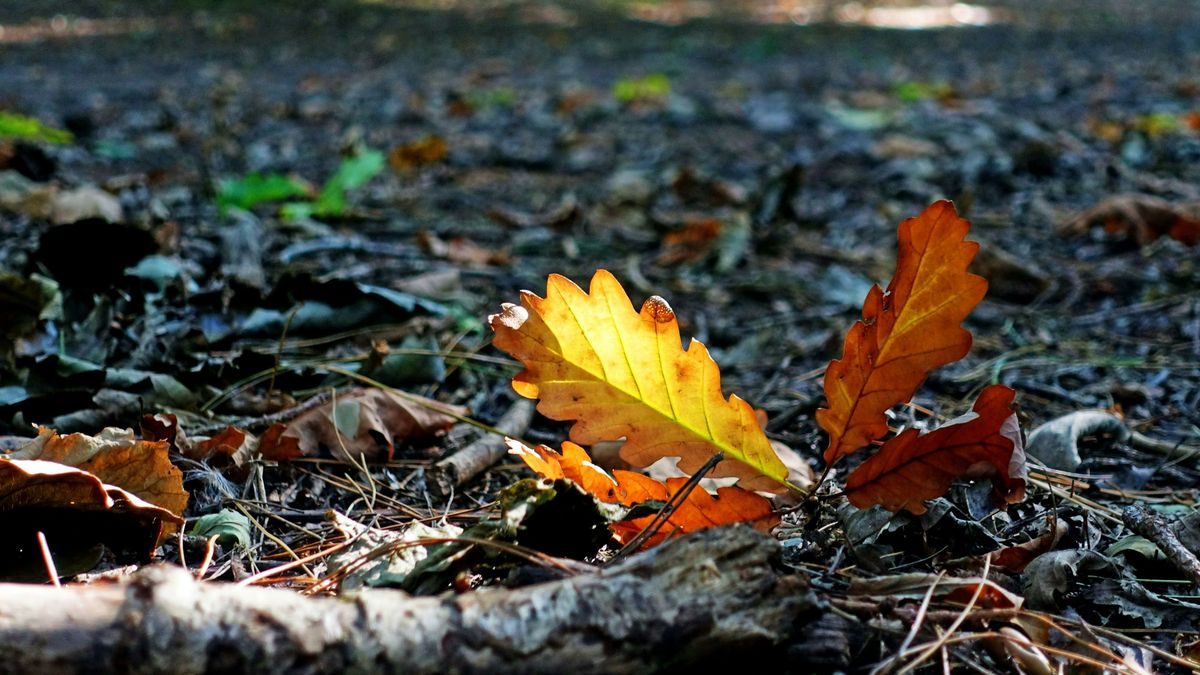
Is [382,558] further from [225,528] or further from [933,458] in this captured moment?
[933,458]

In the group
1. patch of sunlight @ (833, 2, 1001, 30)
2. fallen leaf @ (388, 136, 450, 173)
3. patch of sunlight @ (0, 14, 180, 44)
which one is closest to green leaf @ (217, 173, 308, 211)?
fallen leaf @ (388, 136, 450, 173)

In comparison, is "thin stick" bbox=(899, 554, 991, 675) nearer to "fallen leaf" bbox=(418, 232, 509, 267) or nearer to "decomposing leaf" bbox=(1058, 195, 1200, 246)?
"fallen leaf" bbox=(418, 232, 509, 267)

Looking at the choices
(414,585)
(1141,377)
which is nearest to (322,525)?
(414,585)

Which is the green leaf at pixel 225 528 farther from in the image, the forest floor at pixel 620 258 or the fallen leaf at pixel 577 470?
the fallen leaf at pixel 577 470

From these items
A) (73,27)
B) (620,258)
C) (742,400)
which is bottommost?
(620,258)

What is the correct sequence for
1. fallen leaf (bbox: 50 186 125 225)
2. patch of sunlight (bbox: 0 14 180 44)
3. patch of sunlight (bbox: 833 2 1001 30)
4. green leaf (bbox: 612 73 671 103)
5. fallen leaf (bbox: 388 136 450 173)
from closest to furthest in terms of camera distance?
fallen leaf (bbox: 50 186 125 225) → fallen leaf (bbox: 388 136 450 173) → green leaf (bbox: 612 73 671 103) → patch of sunlight (bbox: 0 14 180 44) → patch of sunlight (bbox: 833 2 1001 30)

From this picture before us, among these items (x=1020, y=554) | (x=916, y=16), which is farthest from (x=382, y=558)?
(x=916, y=16)
